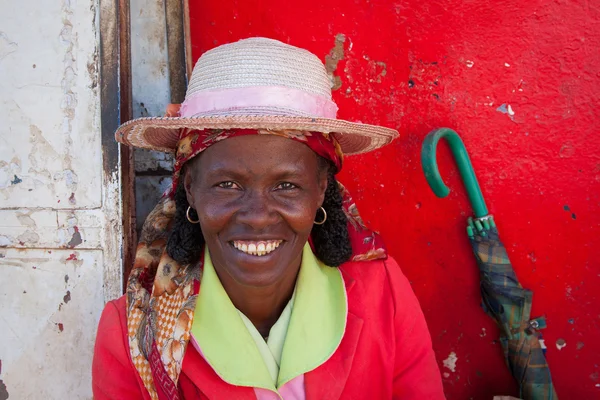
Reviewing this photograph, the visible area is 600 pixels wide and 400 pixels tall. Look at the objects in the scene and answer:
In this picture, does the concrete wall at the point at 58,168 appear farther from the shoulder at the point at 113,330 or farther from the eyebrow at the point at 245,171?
the eyebrow at the point at 245,171

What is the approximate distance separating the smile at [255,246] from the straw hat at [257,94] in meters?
0.38

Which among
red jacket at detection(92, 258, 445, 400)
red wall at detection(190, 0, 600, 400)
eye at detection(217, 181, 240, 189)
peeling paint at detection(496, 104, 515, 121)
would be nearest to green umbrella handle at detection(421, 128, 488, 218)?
red wall at detection(190, 0, 600, 400)

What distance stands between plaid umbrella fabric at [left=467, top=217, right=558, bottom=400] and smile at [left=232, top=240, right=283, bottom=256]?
1113mm

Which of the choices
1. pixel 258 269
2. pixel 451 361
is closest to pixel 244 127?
pixel 258 269

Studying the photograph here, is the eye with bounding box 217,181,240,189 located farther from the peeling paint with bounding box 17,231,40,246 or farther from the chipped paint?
the chipped paint

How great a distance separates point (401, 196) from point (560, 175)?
723 millimetres

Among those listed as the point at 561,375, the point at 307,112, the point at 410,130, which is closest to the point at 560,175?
the point at 410,130

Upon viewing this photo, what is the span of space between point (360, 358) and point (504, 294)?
835mm

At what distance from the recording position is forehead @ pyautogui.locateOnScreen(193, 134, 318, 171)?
5.57ft

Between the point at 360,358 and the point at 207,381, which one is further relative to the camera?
the point at 360,358

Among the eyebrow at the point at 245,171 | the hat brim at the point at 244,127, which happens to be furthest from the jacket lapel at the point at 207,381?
the hat brim at the point at 244,127

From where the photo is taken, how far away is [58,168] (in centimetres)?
215

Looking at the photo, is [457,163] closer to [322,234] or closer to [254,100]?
[322,234]

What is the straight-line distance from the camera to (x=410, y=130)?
2494mm
